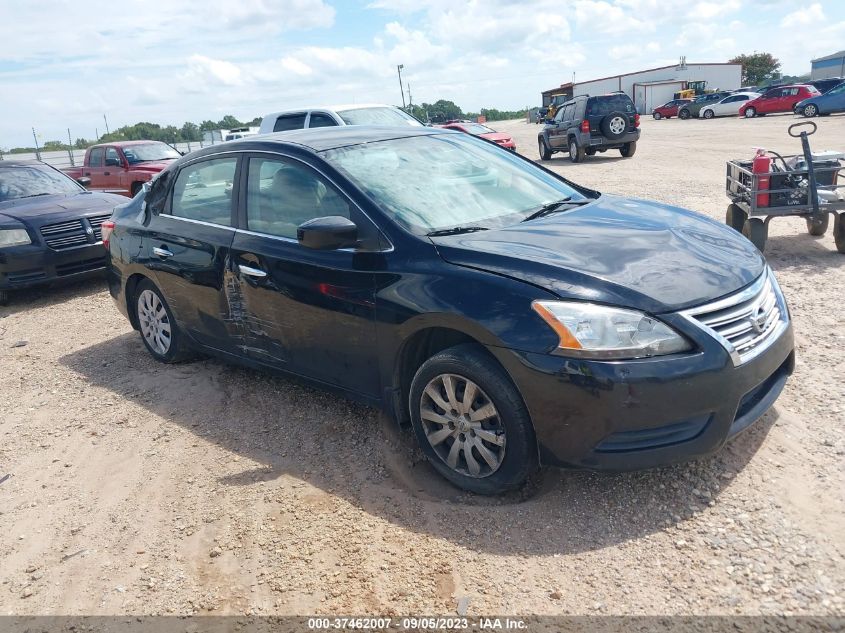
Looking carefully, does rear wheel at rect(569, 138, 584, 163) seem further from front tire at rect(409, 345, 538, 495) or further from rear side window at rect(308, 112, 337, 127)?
front tire at rect(409, 345, 538, 495)

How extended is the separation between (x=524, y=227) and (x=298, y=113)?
31.3ft

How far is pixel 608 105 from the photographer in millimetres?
19812

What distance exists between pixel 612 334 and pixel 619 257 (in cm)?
53

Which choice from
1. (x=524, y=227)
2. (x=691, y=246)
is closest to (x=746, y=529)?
(x=691, y=246)

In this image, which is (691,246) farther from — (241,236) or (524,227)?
(241,236)

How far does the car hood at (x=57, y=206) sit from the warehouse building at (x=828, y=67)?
210 ft

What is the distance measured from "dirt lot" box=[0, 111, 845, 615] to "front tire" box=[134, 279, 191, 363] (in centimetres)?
47

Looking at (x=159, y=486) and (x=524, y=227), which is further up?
(x=524, y=227)

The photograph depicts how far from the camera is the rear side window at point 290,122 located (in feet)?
40.4

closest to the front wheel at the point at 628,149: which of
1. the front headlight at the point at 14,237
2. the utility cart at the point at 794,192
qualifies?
the utility cart at the point at 794,192

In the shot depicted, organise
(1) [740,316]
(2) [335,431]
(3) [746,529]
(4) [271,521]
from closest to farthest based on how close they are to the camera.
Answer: (3) [746,529]
(1) [740,316]
(4) [271,521]
(2) [335,431]

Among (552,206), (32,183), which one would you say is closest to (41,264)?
(32,183)

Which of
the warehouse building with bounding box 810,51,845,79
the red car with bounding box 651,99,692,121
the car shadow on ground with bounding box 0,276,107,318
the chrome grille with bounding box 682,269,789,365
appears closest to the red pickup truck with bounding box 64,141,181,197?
the car shadow on ground with bounding box 0,276,107,318

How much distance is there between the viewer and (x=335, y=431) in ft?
14.1
